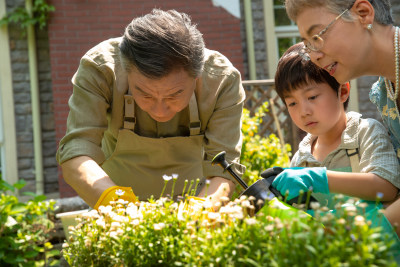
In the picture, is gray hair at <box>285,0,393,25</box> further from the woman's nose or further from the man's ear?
the woman's nose

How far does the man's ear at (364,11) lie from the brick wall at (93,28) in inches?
212

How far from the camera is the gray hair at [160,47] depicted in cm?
211

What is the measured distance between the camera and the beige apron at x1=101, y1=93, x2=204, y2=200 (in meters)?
2.63

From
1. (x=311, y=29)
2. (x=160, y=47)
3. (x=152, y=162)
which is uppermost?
(x=311, y=29)

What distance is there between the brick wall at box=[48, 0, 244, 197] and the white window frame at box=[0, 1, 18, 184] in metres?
0.55

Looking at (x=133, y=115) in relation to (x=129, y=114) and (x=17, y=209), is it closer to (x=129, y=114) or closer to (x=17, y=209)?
(x=129, y=114)

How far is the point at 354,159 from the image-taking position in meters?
2.15

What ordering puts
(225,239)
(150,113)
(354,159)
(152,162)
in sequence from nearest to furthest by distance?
1. (225,239)
2. (354,159)
3. (150,113)
4. (152,162)

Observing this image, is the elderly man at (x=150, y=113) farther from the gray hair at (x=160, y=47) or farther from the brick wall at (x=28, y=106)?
the brick wall at (x=28, y=106)

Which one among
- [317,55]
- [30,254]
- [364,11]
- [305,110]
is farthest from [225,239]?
[30,254]

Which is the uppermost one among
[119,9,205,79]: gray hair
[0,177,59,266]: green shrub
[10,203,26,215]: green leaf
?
[119,9,205,79]: gray hair

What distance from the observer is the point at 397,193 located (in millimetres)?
2016

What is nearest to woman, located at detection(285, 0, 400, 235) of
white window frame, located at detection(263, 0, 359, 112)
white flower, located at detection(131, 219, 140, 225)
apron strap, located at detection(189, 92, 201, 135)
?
apron strap, located at detection(189, 92, 201, 135)

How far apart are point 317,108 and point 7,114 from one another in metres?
5.45
